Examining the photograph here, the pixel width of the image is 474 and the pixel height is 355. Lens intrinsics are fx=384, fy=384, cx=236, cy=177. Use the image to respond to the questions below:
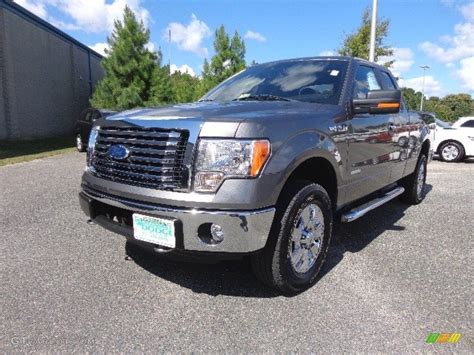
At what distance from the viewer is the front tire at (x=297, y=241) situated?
269cm

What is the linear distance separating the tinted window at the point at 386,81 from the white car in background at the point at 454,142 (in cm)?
823

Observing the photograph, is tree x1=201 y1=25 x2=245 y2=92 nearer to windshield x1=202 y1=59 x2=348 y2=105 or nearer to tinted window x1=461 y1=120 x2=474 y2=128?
tinted window x1=461 y1=120 x2=474 y2=128

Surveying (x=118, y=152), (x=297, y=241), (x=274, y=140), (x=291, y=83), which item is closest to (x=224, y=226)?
(x=274, y=140)

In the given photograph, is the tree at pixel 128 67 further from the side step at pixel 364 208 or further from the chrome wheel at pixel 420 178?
the side step at pixel 364 208

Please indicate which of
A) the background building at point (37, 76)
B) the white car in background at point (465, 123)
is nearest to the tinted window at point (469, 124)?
the white car in background at point (465, 123)

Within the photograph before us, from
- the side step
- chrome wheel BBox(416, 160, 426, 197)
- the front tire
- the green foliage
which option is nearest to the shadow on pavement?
the front tire

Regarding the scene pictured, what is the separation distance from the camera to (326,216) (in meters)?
3.16

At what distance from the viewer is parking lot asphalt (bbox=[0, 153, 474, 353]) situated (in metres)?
2.37

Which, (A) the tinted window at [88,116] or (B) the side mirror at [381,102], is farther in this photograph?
(A) the tinted window at [88,116]

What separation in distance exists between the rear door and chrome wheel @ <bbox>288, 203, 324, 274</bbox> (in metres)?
0.65

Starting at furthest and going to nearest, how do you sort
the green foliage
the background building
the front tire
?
1. the green foliage
2. the background building
3. the front tire

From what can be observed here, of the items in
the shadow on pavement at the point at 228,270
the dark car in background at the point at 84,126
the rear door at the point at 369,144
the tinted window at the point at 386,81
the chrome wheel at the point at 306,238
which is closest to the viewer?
the chrome wheel at the point at 306,238

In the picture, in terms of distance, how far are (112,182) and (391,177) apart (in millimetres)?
3235

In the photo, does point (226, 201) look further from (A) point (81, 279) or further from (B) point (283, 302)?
(A) point (81, 279)
